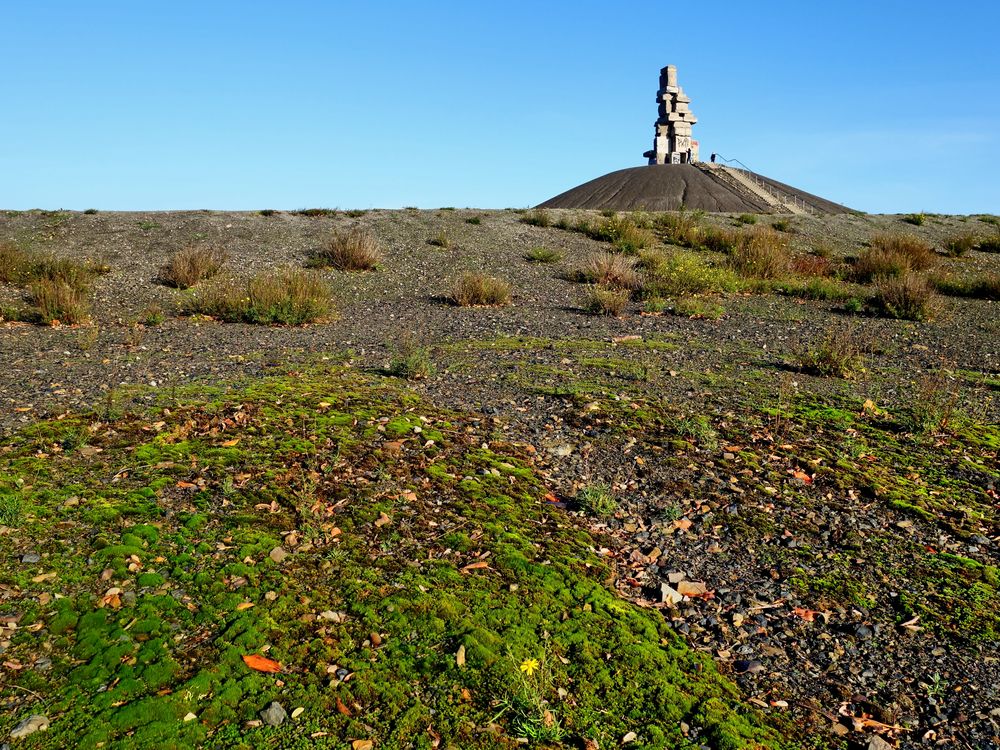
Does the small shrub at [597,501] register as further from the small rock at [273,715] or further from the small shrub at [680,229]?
the small shrub at [680,229]

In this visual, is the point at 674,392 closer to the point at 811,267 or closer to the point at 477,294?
the point at 477,294

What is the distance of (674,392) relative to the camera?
7.69 metres

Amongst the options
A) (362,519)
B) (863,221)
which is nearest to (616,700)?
(362,519)

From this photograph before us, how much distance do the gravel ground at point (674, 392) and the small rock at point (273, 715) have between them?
204 centimetres

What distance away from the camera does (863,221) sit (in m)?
27.8

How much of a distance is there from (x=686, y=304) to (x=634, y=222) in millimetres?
Answer: 11546

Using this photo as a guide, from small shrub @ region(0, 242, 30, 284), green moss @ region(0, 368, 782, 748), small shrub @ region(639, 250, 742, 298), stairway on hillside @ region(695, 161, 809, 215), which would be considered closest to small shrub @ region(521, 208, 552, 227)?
small shrub @ region(639, 250, 742, 298)

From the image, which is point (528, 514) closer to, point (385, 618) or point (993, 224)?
point (385, 618)

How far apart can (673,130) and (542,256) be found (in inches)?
2113

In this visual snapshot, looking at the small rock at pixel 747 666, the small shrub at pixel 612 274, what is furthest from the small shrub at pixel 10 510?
the small shrub at pixel 612 274

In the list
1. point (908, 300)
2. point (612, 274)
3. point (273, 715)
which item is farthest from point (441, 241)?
point (273, 715)

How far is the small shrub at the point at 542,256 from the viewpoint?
18.0 metres

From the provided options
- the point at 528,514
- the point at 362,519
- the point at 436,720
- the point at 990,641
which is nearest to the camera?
the point at 436,720

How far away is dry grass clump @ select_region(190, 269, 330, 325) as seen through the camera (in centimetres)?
1177
